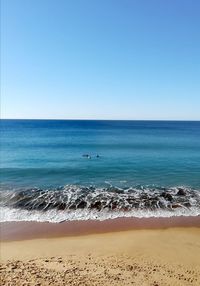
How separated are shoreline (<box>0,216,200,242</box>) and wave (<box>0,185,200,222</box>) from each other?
599mm

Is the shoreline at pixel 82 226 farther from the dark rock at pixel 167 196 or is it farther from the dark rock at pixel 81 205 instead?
the dark rock at pixel 167 196

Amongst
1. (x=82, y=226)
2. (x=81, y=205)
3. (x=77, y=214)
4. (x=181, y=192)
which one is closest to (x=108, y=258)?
(x=82, y=226)

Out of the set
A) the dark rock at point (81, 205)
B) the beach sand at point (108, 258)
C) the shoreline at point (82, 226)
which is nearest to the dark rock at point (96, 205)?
the dark rock at point (81, 205)

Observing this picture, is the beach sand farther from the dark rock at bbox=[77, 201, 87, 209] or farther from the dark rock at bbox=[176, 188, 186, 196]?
the dark rock at bbox=[176, 188, 186, 196]

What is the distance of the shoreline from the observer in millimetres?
12492

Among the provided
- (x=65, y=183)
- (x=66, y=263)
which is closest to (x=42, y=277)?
(x=66, y=263)

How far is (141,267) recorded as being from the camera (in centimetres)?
948

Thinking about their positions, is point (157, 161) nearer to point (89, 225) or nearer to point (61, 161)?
point (61, 161)

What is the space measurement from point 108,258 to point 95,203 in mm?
6391

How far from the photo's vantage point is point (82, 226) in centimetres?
1341

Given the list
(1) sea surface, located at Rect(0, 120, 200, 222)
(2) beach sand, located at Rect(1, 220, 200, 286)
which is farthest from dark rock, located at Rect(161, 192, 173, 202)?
(2) beach sand, located at Rect(1, 220, 200, 286)

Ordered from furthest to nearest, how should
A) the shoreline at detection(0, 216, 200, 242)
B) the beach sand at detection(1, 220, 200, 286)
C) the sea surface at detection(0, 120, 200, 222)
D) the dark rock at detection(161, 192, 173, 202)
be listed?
the dark rock at detection(161, 192, 173, 202) < the sea surface at detection(0, 120, 200, 222) < the shoreline at detection(0, 216, 200, 242) < the beach sand at detection(1, 220, 200, 286)

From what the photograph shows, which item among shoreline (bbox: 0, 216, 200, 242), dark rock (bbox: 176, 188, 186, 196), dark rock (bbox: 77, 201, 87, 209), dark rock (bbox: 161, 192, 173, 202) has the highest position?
dark rock (bbox: 176, 188, 186, 196)

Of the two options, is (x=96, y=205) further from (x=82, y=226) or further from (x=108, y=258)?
(x=108, y=258)
